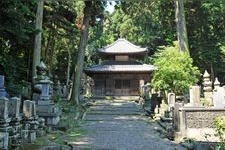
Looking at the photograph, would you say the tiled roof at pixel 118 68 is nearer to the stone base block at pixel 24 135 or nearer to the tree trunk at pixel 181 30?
the tree trunk at pixel 181 30

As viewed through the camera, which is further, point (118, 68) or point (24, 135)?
point (118, 68)

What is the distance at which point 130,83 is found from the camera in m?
45.3

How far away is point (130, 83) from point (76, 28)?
13.1 meters

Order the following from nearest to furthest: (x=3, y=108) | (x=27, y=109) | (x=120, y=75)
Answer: (x=3, y=108) < (x=27, y=109) < (x=120, y=75)

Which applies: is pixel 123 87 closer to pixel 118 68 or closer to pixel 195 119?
pixel 118 68

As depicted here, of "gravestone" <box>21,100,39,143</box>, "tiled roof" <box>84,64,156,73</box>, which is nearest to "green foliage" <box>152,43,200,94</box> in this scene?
"gravestone" <box>21,100,39,143</box>

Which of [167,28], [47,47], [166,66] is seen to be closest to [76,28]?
[47,47]

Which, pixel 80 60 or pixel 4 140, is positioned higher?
pixel 80 60

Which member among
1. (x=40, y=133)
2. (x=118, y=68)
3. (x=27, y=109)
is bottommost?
(x=40, y=133)

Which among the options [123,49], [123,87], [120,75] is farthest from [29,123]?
[123,49]

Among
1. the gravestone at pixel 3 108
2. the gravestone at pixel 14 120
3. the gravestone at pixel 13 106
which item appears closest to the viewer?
the gravestone at pixel 3 108

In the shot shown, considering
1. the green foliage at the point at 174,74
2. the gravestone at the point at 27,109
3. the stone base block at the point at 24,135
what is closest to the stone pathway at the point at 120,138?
the stone base block at the point at 24,135

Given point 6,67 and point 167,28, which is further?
point 167,28

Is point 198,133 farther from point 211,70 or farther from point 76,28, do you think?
point 211,70
